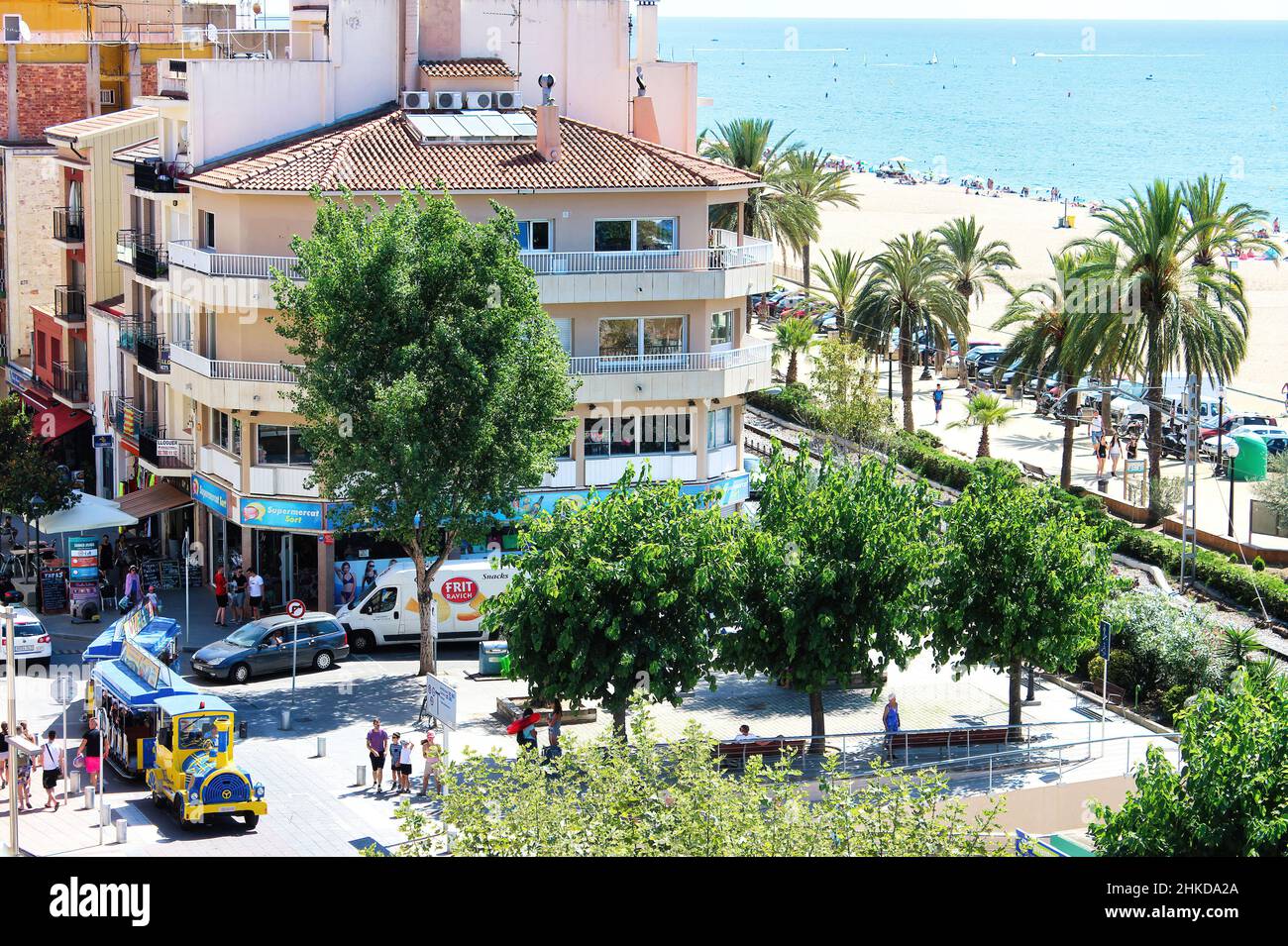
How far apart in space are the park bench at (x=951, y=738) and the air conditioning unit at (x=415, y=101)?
76.0 feet

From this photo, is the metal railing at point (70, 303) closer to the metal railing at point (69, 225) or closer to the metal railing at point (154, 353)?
the metal railing at point (69, 225)

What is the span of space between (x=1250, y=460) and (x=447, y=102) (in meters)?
28.8

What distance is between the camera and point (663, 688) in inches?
1441

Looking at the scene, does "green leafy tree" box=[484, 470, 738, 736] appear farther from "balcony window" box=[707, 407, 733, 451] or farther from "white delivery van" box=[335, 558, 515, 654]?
"balcony window" box=[707, 407, 733, 451]

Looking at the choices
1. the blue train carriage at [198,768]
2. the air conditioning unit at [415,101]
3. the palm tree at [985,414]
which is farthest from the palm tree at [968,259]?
the blue train carriage at [198,768]

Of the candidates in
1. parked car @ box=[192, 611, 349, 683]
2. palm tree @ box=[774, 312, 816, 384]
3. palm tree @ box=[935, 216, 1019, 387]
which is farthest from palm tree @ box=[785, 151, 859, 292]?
parked car @ box=[192, 611, 349, 683]

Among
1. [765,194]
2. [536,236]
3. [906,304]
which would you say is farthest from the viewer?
[765,194]

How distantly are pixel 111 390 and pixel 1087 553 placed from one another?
108ft

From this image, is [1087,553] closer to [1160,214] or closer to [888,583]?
[888,583]

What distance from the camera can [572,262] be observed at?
49.4 meters

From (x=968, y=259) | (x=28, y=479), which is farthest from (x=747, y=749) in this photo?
(x=968, y=259)

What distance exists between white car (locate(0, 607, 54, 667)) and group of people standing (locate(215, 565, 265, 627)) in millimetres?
5239

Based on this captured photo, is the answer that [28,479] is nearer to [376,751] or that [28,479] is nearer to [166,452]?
[166,452]
